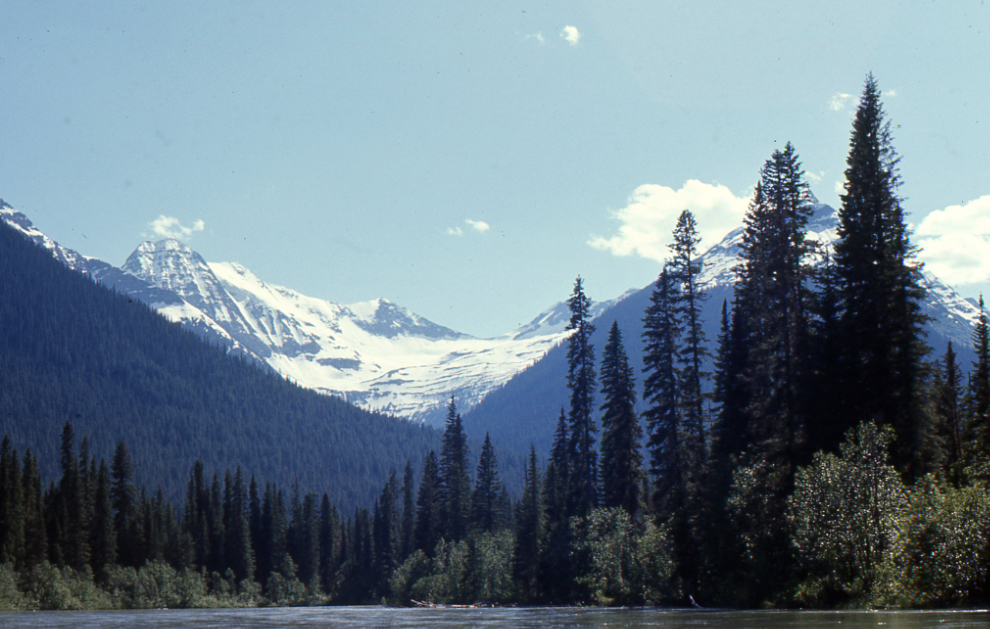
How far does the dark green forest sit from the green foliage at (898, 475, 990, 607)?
0.27 feet

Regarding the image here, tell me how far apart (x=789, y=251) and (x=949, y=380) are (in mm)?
27171

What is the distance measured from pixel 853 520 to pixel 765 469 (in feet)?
32.1

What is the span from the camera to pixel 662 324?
62.1m

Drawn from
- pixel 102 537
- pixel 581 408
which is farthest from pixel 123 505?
pixel 581 408

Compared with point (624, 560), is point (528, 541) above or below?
below

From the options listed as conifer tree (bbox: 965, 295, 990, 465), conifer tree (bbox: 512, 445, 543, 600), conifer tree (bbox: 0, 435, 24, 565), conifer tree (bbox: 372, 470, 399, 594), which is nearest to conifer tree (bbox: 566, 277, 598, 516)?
conifer tree (bbox: 512, 445, 543, 600)

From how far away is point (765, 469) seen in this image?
4591 cm

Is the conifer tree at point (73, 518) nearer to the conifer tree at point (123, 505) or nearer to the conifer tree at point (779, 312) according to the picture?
the conifer tree at point (123, 505)

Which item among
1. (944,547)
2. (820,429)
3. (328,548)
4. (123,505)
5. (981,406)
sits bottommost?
(328,548)

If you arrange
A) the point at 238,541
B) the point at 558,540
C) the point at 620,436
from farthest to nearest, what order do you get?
1. the point at 238,541
2. the point at 558,540
3. the point at 620,436

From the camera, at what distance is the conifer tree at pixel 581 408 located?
74.1 m

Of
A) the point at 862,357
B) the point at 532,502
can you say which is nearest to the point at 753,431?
the point at 862,357

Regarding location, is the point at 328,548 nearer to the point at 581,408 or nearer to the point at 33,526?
the point at 33,526

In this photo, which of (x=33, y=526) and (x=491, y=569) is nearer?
(x=491, y=569)
